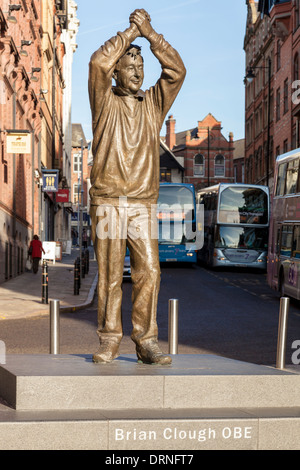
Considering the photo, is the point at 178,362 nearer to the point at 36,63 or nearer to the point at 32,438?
the point at 32,438

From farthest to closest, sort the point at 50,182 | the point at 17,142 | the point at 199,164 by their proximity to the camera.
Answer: the point at 199,164 < the point at 50,182 < the point at 17,142

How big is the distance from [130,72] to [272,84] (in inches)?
2104

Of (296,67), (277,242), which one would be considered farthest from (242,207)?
(296,67)

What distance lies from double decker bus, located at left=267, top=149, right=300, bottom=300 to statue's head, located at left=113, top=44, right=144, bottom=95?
1357 cm

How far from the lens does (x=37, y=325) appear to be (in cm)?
1535

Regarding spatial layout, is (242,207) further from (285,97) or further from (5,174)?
(285,97)

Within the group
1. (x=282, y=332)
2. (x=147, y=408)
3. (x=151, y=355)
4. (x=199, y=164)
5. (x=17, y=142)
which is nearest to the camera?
(x=147, y=408)

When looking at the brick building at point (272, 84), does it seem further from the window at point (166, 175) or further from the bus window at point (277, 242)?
the window at point (166, 175)

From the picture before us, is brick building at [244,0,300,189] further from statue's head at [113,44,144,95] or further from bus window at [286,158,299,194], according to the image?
statue's head at [113,44,144,95]

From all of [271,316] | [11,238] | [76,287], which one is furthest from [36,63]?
[271,316]

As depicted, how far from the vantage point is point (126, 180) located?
22.2 feet

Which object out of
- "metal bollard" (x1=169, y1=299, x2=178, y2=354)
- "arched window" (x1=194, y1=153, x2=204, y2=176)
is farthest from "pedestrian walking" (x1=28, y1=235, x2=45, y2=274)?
"arched window" (x1=194, y1=153, x2=204, y2=176)

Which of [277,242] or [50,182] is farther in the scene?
[50,182]
